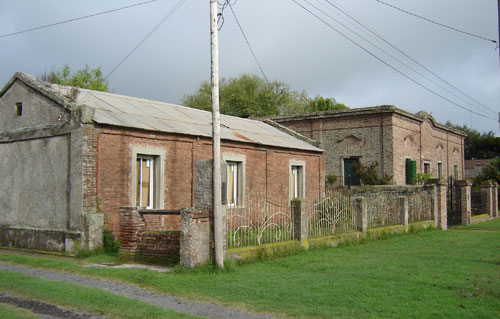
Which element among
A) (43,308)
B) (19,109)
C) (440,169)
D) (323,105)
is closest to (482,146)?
(323,105)

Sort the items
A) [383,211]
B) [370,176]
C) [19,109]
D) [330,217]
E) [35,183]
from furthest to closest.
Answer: [370,176]
[383,211]
[19,109]
[330,217]
[35,183]

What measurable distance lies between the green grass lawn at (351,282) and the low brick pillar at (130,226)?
1.17 m

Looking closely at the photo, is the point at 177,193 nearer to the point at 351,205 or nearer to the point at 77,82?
the point at 351,205

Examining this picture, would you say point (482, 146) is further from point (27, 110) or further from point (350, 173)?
point (27, 110)

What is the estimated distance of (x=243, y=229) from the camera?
11461 millimetres

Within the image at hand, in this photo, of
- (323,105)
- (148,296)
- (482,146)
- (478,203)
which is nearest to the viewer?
(148,296)

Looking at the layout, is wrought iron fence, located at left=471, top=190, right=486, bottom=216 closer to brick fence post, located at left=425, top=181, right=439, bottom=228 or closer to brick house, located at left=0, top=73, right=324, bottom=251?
brick fence post, located at left=425, top=181, right=439, bottom=228

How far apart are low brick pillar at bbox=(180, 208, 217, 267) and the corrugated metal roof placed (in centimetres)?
446

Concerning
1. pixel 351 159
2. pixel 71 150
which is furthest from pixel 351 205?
pixel 351 159

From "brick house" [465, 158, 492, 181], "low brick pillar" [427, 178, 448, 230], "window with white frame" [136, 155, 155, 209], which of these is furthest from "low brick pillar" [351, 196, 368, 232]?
"brick house" [465, 158, 492, 181]

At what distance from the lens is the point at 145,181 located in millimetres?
14227

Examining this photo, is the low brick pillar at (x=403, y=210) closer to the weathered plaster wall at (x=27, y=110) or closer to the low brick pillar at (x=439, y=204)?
the low brick pillar at (x=439, y=204)

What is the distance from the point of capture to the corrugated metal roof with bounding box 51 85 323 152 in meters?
14.1

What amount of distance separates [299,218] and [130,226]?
14.0ft
